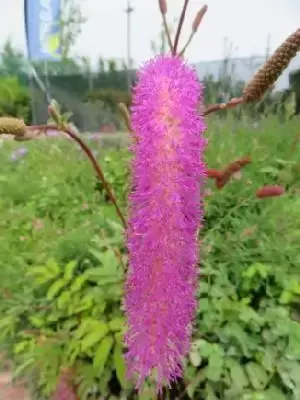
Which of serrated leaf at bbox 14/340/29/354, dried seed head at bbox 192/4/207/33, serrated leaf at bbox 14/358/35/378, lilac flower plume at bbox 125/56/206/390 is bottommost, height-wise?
serrated leaf at bbox 14/358/35/378

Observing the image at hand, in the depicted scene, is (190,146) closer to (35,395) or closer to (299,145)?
(35,395)

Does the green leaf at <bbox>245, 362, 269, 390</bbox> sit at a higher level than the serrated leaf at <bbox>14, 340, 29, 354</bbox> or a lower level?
higher

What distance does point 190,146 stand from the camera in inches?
38.3

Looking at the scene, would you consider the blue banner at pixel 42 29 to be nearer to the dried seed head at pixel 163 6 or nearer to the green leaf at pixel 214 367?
the green leaf at pixel 214 367

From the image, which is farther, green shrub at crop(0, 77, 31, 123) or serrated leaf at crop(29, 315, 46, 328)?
green shrub at crop(0, 77, 31, 123)

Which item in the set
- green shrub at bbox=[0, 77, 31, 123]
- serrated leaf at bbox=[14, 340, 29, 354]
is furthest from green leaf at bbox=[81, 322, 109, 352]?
green shrub at bbox=[0, 77, 31, 123]

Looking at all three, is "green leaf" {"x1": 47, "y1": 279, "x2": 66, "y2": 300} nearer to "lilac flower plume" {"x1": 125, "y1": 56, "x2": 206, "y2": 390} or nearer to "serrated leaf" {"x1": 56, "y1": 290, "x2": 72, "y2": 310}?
"serrated leaf" {"x1": 56, "y1": 290, "x2": 72, "y2": 310}

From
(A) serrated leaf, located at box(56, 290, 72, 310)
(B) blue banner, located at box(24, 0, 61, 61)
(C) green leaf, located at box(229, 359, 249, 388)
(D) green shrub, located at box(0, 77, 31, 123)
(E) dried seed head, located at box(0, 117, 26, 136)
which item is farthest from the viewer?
(D) green shrub, located at box(0, 77, 31, 123)

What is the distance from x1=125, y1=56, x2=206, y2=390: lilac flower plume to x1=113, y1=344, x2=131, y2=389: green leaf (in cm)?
110

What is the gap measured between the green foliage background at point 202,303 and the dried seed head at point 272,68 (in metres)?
0.73

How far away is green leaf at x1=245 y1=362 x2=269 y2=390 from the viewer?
2145 millimetres

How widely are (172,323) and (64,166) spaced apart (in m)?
3.43

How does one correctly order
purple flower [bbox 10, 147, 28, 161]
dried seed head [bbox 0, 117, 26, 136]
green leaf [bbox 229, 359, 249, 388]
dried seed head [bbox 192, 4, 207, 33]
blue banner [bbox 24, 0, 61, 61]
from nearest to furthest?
dried seed head [bbox 0, 117, 26, 136], dried seed head [bbox 192, 4, 207, 33], green leaf [bbox 229, 359, 249, 388], purple flower [bbox 10, 147, 28, 161], blue banner [bbox 24, 0, 61, 61]

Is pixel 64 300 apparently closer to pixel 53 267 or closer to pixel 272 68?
pixel 53 267
